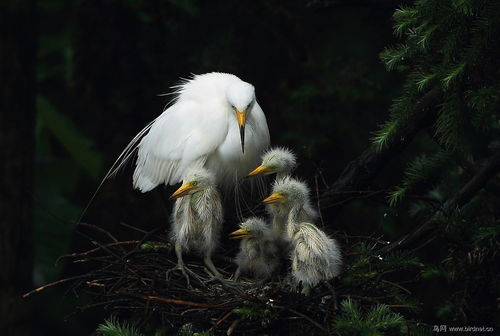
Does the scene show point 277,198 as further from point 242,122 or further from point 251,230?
point 242,122

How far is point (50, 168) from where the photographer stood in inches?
265

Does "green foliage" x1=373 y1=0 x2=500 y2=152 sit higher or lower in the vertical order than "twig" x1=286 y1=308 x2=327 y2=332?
higher

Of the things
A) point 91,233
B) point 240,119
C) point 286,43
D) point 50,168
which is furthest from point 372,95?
point 50,168

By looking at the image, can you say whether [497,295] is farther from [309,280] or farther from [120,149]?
[120,149]

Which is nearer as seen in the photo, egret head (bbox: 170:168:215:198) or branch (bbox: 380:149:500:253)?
branch (bbox: 380:149:500:253)

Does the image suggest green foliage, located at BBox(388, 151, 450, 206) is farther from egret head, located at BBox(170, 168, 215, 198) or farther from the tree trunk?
the tree trunk

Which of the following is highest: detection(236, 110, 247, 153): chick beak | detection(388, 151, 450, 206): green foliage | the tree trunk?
detection(236, 110, 247, 153): chick beak

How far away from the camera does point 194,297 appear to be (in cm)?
290

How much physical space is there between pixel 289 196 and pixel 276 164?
214 millimetres

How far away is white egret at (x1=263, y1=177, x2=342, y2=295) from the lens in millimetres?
2797

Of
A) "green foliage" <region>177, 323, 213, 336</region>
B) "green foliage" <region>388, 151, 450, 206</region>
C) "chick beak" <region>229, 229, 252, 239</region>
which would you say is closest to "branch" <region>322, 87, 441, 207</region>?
"green foliage" <region>388, 151, 450, 206</region>

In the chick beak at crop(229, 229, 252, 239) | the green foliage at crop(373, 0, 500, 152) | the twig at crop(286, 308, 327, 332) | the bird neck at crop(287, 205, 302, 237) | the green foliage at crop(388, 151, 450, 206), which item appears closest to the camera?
the green foliage at crop(373, 0, 500, 152)

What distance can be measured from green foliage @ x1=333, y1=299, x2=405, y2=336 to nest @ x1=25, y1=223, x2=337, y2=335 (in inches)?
3.2

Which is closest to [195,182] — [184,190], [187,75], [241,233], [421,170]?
[184,190]
